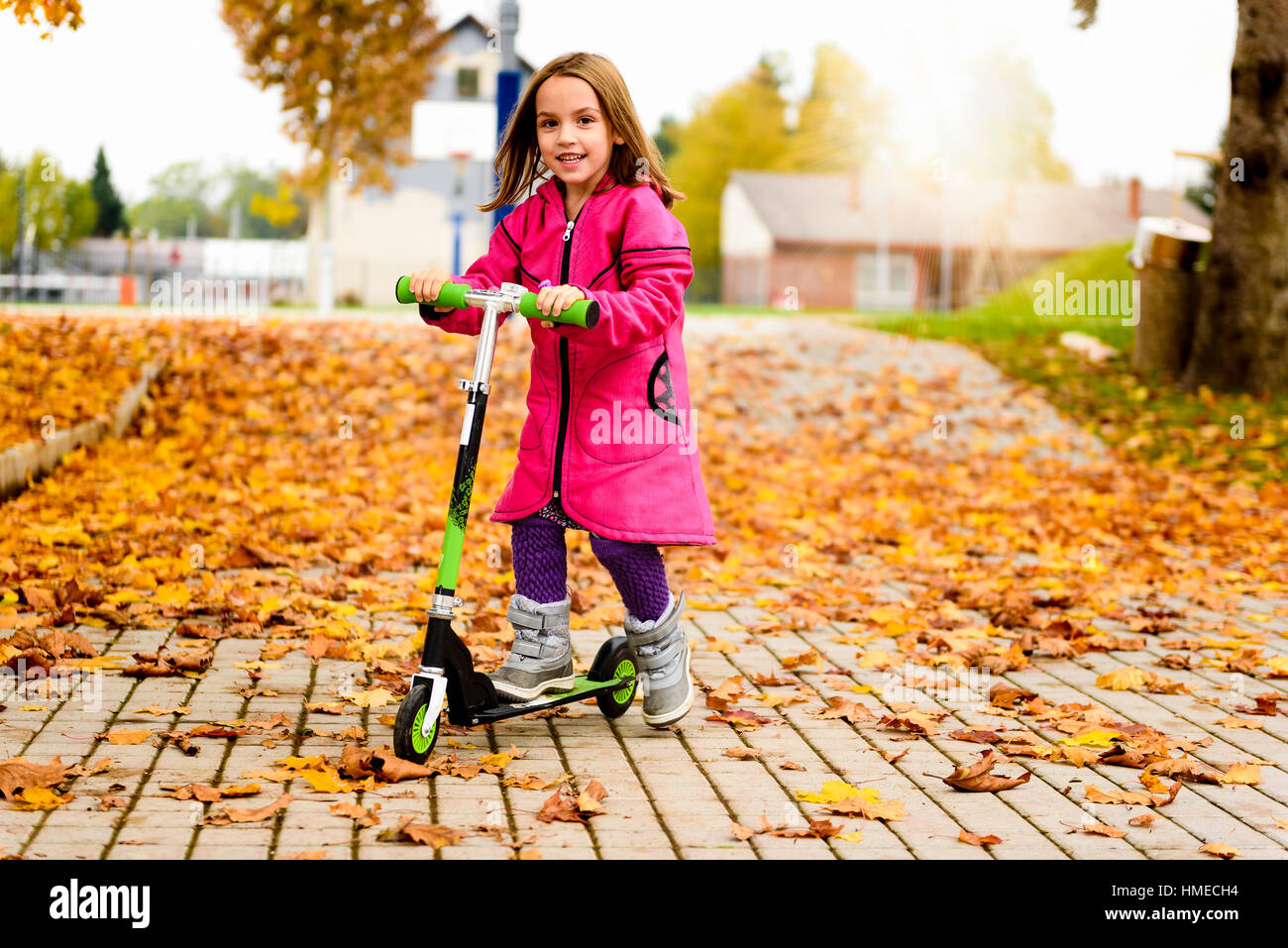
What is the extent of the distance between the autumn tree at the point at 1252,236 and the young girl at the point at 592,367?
33.3 ft

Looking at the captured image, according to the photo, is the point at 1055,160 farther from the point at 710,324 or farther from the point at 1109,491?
the point at 1109,491

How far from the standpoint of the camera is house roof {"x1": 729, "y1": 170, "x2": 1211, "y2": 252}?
4894 centimetres

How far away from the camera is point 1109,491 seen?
31.3 feet

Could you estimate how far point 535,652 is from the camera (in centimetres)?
379

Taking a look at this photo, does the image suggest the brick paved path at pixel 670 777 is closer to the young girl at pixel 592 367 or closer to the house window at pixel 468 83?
the young girl at pixel 592 367

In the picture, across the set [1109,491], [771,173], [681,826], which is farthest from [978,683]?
[771,173]

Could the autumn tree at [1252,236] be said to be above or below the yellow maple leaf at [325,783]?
above

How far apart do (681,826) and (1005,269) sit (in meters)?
30.7

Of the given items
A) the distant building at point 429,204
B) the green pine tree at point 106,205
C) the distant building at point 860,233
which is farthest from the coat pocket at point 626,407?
the distant building at point 860,233

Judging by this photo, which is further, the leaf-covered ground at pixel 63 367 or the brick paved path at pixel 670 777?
the leaf-covered ground at pixel 63 367

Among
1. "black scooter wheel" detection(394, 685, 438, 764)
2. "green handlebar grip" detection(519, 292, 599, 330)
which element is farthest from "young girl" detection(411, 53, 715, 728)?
"black scooter wheel" detection(394, 685, 438, 764)

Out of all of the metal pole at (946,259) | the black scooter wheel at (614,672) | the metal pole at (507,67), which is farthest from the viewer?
the metal pole at (946,259)

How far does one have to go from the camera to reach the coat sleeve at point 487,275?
3.61 meters

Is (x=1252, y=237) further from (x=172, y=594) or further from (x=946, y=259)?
(x=946, y=259)
